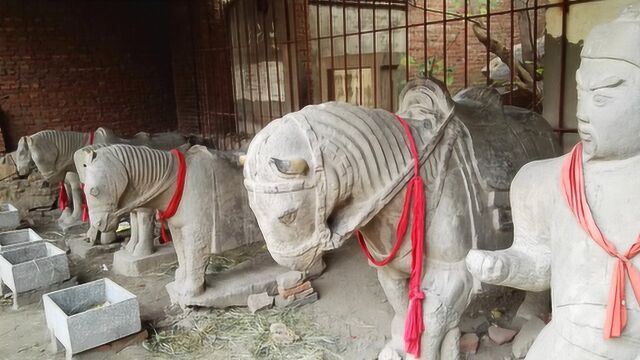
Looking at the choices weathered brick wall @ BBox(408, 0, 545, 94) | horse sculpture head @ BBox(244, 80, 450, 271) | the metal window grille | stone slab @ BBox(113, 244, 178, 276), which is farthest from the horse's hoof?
weathered brick wall @ BBox(408, 0, 545, 94)

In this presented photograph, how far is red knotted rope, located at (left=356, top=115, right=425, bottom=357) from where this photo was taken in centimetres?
186

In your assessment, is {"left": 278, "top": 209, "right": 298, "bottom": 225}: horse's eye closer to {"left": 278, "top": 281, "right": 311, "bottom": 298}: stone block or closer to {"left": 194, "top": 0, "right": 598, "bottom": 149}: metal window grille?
{"left": 278, "top": 281, "right": 311, "bottom": 298}: stone block

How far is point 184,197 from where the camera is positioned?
11.1ft

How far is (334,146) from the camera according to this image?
1.68m

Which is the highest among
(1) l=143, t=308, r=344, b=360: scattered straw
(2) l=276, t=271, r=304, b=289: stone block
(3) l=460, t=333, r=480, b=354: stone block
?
(3) l=460, t=333, r=480, b=354: stone block

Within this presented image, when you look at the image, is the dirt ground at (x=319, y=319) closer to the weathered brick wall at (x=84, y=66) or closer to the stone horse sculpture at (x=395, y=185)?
the stone horse sculpture at (x=395, y=185)

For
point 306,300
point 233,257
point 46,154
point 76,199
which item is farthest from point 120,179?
point 76,199

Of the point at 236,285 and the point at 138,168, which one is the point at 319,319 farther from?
the point at 138,168

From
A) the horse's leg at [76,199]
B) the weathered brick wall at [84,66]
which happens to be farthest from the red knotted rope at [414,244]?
the weathered brick wall at [84,66]

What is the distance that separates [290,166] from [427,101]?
0.83 metres

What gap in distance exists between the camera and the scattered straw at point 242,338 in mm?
2998

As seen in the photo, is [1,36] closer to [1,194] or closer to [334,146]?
[1,194]

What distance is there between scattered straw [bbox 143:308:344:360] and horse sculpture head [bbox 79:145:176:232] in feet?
2.74

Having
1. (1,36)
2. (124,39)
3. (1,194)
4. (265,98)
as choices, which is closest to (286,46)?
(265,98)
